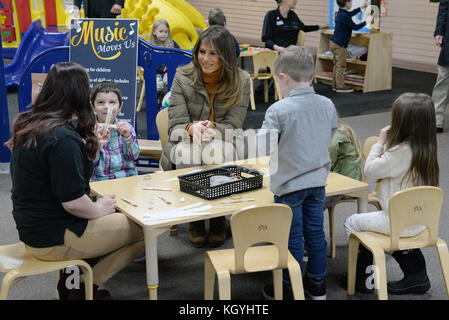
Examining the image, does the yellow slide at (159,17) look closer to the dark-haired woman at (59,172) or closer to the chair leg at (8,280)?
the dark-haired woman at (59,172)

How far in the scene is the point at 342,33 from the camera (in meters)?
8.55

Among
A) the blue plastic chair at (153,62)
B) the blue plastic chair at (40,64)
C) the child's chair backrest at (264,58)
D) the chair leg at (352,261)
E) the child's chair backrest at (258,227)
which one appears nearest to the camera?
the child's chair backrest at (258,227)

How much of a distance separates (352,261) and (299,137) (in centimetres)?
83

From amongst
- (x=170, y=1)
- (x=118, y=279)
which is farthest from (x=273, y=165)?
(x=170, y=1)

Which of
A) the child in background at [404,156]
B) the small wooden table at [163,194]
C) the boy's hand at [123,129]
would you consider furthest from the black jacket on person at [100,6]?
the child in background at [404,156]

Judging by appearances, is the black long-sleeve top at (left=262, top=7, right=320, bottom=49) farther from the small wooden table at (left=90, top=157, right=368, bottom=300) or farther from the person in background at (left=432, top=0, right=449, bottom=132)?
the small wooden table at (left=90, top=157, right=368, bottom=300)

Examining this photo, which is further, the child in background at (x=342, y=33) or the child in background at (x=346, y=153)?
the child in background at (x=342, y=33)

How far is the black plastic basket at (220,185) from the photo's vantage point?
10.2ft

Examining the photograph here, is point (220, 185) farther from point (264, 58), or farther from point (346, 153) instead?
point (264, 58)

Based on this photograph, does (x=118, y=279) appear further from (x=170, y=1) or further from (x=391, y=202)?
(x=170, y=1)

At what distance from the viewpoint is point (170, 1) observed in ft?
33.6

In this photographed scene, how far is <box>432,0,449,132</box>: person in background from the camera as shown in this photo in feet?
21.0

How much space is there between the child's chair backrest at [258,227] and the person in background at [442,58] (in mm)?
4397

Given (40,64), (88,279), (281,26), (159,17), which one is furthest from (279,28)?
(88,279)
